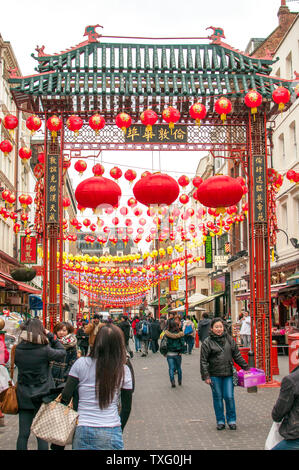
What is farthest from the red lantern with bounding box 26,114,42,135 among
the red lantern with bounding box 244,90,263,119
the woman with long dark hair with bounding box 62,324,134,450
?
the woman with long dark hair with bounding box 62,324,134,450

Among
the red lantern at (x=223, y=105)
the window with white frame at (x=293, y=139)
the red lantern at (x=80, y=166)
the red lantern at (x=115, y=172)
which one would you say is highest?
the window with white frame at (x=293, y=139)

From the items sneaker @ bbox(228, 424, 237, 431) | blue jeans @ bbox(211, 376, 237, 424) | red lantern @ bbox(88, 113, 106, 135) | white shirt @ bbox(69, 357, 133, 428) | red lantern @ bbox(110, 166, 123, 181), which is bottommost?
sneaker @ bbox(228, 424, 237, 431)

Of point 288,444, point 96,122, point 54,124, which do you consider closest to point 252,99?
point 96,122

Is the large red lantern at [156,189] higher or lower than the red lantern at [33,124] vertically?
lower

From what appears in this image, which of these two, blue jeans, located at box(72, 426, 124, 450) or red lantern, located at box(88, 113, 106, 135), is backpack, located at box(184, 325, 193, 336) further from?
blue jeans, located at box(72, 426, 124, 450)

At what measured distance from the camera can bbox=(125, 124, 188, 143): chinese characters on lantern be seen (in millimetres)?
13930

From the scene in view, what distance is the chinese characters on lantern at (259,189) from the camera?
540 inches

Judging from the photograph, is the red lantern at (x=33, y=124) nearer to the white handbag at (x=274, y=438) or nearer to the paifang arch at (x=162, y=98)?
the paifang arch at (x=162, y=98)

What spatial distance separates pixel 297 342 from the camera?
37.3ft

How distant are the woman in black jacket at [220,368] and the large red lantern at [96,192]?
315cm

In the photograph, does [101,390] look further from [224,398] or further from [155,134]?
[155,134]

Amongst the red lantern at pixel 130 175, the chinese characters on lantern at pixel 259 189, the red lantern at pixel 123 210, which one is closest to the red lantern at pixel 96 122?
the red lantern at pixel 130 175

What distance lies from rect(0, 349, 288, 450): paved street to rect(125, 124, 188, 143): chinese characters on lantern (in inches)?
241

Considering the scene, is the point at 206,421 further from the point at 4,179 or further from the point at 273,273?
the point at 4,179
